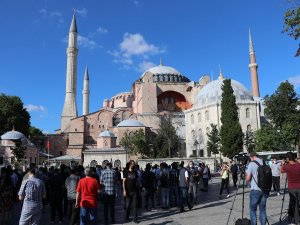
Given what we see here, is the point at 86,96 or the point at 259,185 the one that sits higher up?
the point at 86,96

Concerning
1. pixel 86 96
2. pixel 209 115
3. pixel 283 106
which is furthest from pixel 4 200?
pixel 86 96

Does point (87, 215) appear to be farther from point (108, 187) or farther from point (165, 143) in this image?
point (165, 143)

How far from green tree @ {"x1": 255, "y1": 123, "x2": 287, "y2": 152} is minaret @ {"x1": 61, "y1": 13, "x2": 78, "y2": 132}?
1238 inches

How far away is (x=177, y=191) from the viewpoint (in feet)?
34.1

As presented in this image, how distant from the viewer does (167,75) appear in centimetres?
5956

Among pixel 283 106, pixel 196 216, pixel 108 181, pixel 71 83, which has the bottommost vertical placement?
pixel 196 216

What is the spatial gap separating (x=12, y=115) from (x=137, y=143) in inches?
682

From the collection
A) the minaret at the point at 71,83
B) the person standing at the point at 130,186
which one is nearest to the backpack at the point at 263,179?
the person standing at the point at 130,186

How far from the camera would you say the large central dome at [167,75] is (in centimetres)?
5862

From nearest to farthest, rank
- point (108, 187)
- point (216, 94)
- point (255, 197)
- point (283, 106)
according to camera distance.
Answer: point (255, 197) < point (108, 187) < point (283, 106) < point (216, 94)

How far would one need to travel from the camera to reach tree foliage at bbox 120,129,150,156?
39.3m

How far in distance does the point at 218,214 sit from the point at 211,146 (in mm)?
27669

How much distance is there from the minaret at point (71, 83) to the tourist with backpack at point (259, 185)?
2002 inches

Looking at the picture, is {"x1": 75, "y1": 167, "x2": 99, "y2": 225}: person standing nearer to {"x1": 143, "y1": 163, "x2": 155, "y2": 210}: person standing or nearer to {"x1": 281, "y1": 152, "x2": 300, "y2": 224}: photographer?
{"x1": 281, "y1": 152, "x2": 300, "y2": 224}: photographer
